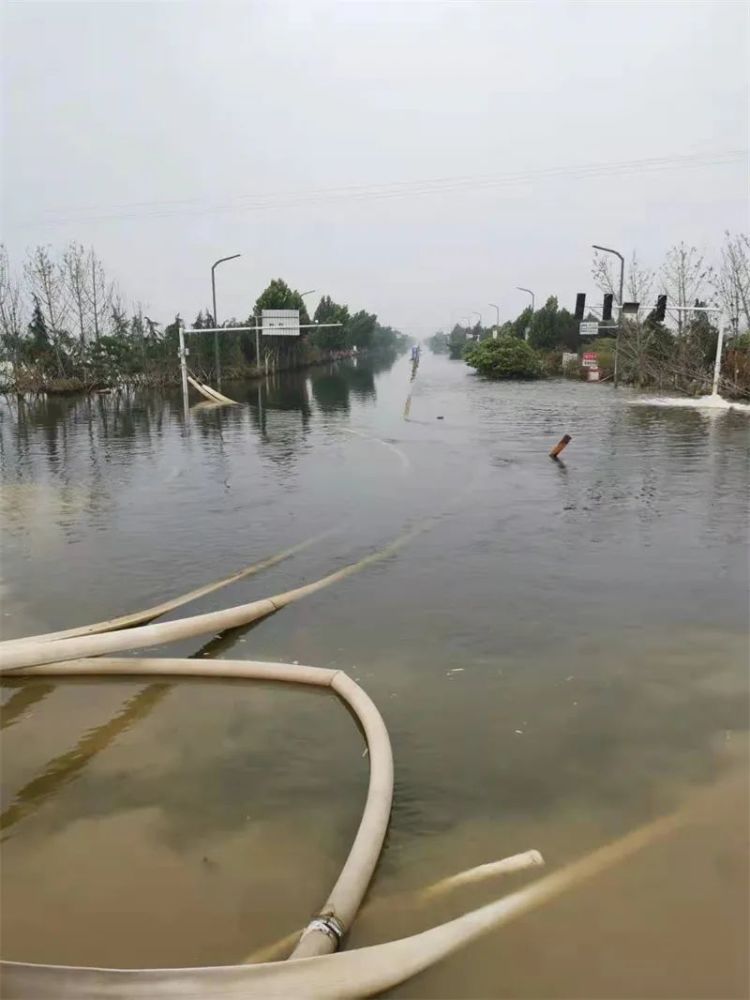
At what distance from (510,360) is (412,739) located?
48.2 m

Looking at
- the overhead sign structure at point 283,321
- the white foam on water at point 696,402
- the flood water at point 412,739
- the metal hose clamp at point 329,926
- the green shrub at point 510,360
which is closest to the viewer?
the metal hose clamp at point 329,926

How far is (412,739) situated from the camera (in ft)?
14.6

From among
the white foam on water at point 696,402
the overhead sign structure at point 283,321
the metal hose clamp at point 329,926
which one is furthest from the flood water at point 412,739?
the overhead sign structure at point 283,321

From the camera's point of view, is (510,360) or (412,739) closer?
(412,739)

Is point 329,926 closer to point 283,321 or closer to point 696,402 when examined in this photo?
point 696,402

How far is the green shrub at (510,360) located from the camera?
50375mm

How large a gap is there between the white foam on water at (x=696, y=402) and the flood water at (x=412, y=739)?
17.0 metres

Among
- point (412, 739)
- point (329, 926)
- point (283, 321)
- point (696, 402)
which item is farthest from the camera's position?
point (283, 321)

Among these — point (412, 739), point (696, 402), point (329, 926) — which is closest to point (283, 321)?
point (696, 402)

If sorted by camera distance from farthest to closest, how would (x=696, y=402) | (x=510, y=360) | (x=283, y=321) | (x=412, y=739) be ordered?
1. (x=510, y=360)
2. (x=283, y=321)
3. (x=696, y=402)
4. (x=412, y=739)

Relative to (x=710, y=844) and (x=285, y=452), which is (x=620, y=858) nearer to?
(x=710, y=844)

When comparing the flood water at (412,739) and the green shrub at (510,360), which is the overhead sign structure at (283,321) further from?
the flood water at (412,739)

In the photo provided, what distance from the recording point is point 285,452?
1675 centimetres

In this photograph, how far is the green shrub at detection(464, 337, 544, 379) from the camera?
5038 cm
